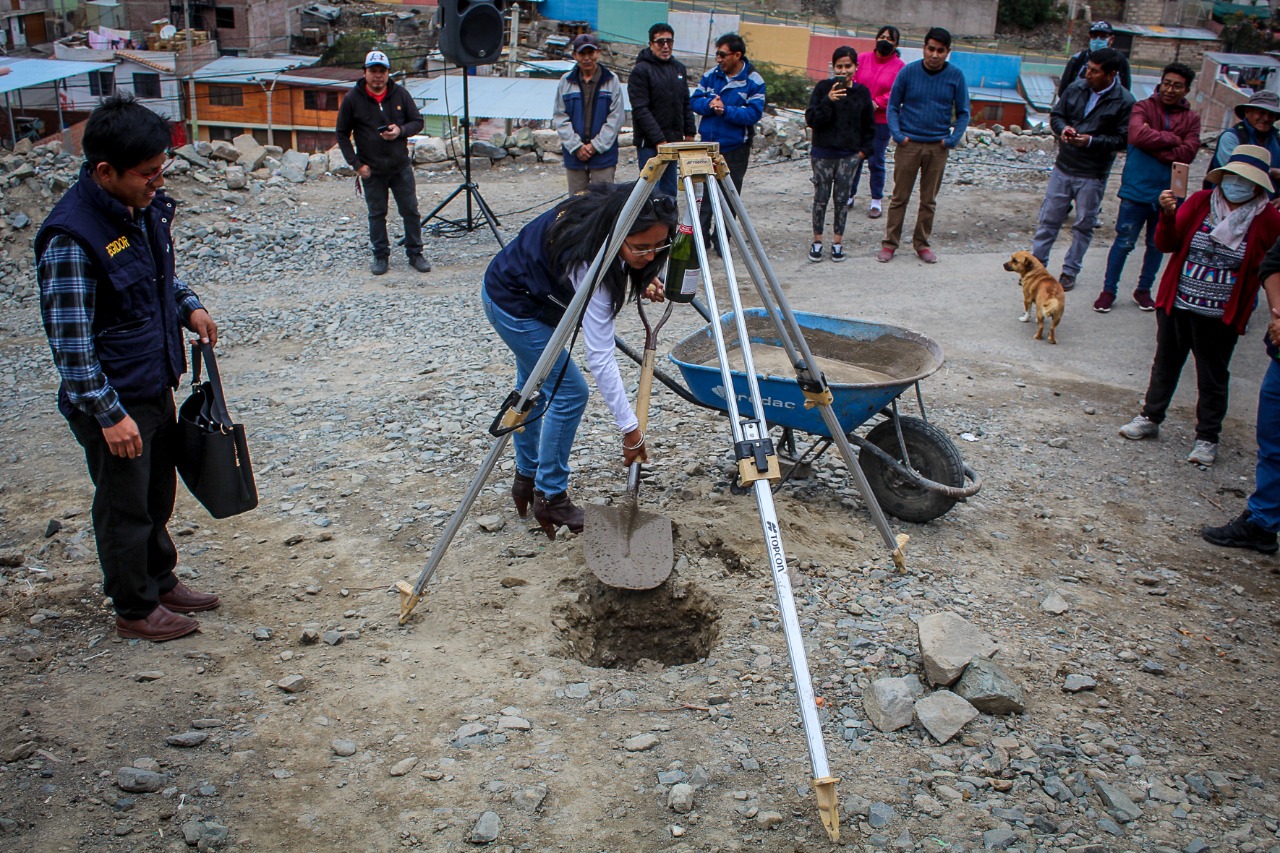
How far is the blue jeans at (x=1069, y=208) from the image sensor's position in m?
7.20

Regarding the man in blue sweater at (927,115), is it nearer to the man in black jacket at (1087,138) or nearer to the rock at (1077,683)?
the man in black jacket at (1087,138)

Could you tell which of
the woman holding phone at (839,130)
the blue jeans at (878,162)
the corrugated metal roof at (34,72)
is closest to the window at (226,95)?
the corrugated metal roof at (34,72)

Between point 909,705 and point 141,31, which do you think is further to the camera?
point 141,31

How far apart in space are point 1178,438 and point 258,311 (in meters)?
6.99

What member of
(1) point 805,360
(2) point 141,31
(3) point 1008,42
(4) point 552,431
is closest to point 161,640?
(4) point 552,431

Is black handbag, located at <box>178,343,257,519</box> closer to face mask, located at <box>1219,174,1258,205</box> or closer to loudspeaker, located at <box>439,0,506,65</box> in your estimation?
face mask, located at <box>1219,174,1258,205</box>

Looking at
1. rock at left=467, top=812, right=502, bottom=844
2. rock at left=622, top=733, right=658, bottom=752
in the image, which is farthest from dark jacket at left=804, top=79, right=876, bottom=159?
rock at left=467, top=812, right=502, bottom=844

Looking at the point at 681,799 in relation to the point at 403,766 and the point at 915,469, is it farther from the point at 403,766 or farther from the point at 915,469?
the point at 915,469

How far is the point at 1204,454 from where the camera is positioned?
16.7ft

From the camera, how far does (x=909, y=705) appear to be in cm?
305

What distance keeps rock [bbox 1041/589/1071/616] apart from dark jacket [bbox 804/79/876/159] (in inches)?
207

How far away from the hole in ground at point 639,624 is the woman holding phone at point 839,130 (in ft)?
17.6

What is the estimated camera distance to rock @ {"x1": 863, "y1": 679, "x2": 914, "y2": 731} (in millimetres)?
3023

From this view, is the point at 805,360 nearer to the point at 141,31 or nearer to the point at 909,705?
the point at 909,705
